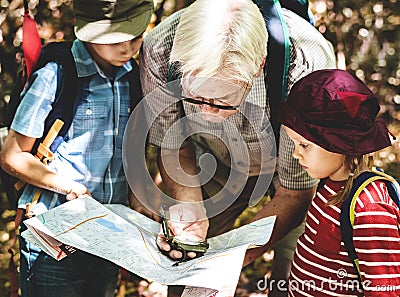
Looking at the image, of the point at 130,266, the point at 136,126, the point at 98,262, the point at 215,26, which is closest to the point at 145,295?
the point at 98,262

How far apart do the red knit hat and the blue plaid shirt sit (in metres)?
0.65

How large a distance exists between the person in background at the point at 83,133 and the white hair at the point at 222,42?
247 mm

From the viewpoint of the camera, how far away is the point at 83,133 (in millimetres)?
2342

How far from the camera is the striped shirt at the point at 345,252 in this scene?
190 cm

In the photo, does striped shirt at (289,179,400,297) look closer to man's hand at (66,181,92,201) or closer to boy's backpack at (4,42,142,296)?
man's hand at (66,181,92,201)

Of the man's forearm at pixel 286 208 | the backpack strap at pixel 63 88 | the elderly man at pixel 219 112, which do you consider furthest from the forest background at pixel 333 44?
the man's forearm at pixel 286 208

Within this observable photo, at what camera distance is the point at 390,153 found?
11.9 ft

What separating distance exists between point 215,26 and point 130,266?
2.41 feet

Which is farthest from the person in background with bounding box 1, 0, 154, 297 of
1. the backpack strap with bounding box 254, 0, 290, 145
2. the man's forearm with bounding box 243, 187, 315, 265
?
the man's forearm with bounding box 243, 187, 315, 265

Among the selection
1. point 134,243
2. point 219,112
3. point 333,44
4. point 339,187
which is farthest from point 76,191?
point 333,44

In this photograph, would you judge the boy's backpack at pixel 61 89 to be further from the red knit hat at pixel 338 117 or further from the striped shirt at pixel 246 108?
the red knit hat at pixel 338 117

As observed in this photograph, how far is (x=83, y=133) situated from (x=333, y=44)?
163cm

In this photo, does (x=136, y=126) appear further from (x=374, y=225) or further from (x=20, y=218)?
(x=374, y=225)

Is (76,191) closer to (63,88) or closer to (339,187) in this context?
(63,88)
